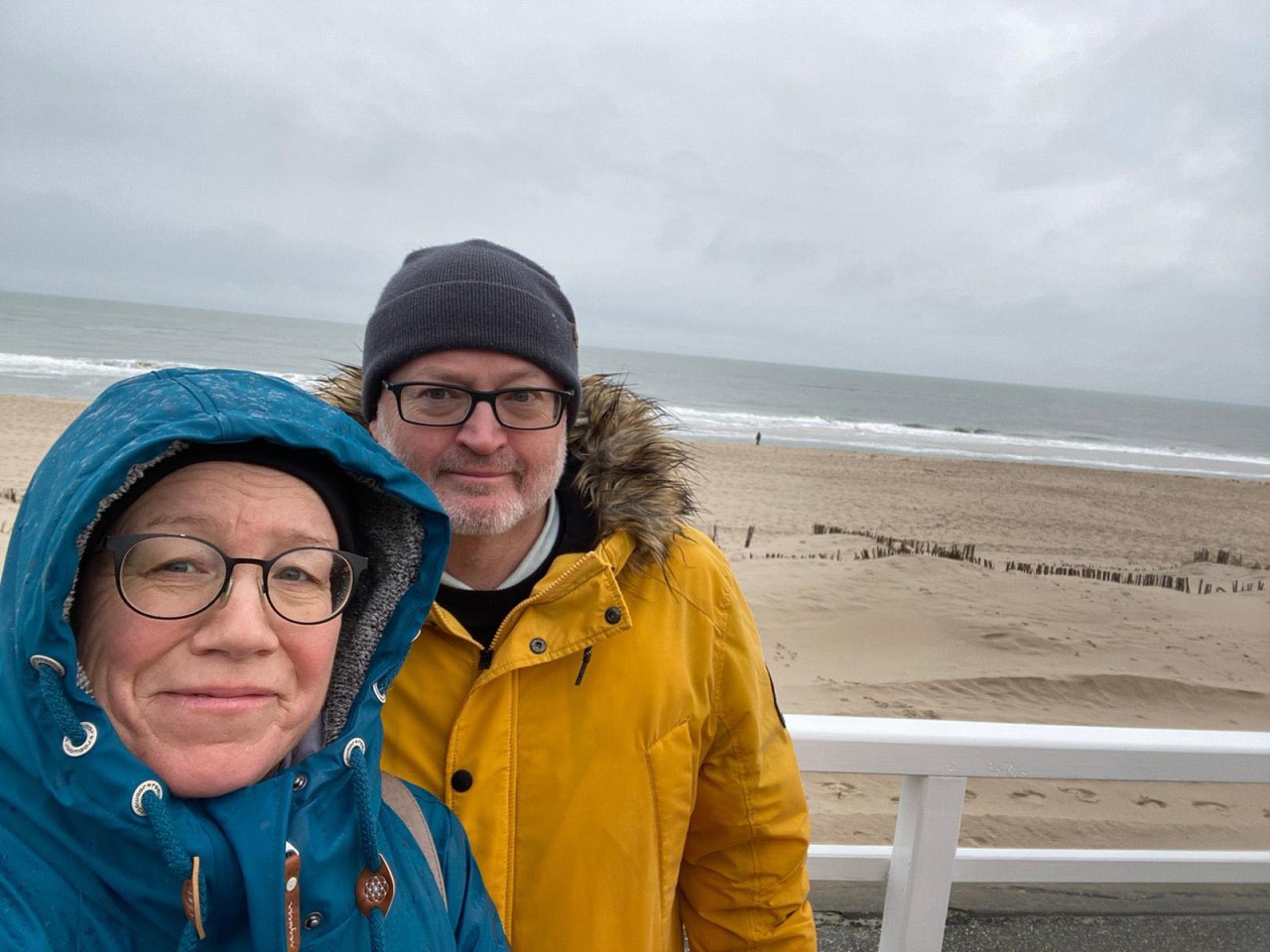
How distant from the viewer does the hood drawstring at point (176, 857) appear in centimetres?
95

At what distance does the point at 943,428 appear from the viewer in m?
39.7

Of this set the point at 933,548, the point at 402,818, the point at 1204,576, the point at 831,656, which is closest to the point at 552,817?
the point at 402,818

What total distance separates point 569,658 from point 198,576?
27.2 inches

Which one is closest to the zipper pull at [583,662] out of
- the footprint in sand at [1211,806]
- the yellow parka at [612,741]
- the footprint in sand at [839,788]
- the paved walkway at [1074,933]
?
the yellow parka at [612,741]

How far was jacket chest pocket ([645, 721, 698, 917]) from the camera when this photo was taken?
1584 mm

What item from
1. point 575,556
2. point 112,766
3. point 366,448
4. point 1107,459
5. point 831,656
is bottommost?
point 831,656

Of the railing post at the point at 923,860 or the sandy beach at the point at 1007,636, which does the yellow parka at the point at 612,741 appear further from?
the sandy beach at the point at 1007,636

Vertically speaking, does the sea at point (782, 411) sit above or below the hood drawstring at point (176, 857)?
above

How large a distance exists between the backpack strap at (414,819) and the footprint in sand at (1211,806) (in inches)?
144

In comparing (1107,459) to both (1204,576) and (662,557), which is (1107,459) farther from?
(662,557)

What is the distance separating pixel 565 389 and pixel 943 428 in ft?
134

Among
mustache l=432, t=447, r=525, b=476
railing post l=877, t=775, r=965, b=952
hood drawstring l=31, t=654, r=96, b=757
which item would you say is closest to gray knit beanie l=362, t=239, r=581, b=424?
mustache l=432, t=447, r=525, b=476

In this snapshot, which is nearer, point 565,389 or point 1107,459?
point 565,389

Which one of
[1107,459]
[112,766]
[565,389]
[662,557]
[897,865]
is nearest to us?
[112,766]
